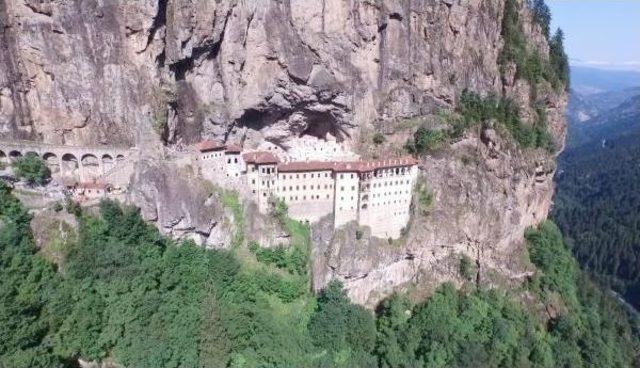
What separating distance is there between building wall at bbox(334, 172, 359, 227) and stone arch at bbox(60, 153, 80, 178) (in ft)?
74.5

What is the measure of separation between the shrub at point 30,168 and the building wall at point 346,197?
983 inches

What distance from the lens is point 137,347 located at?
125ft

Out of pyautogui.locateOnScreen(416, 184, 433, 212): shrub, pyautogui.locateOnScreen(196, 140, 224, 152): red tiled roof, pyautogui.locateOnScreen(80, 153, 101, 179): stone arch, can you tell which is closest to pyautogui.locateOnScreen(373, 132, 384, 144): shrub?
pyautogui.locateOnScreen(416, 184, 433, 212): shrub

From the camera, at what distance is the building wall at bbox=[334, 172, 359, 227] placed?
47.9m

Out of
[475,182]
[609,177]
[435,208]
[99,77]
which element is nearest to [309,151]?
[435,208]

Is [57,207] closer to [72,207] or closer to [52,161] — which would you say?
[72,207]

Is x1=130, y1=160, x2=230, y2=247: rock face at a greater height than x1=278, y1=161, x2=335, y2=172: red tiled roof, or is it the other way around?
x1=278, y1=161, x2=335, y2=172: red tiled roof

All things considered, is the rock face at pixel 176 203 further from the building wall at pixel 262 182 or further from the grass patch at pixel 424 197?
the grass patch at pixel 424 197

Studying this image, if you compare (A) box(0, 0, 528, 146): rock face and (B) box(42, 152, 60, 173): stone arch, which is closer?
(A) box(0, 0, 528, 146): rock face

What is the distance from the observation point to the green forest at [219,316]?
37.0 m

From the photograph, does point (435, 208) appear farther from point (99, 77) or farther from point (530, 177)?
point (99, 77)

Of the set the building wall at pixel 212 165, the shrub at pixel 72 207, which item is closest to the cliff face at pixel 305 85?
the building wall at pixel 212 165

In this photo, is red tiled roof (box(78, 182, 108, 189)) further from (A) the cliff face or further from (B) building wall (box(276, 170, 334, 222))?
(B) building wall (box(276, 170, 334, 222))

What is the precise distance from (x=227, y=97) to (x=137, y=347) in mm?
23608
